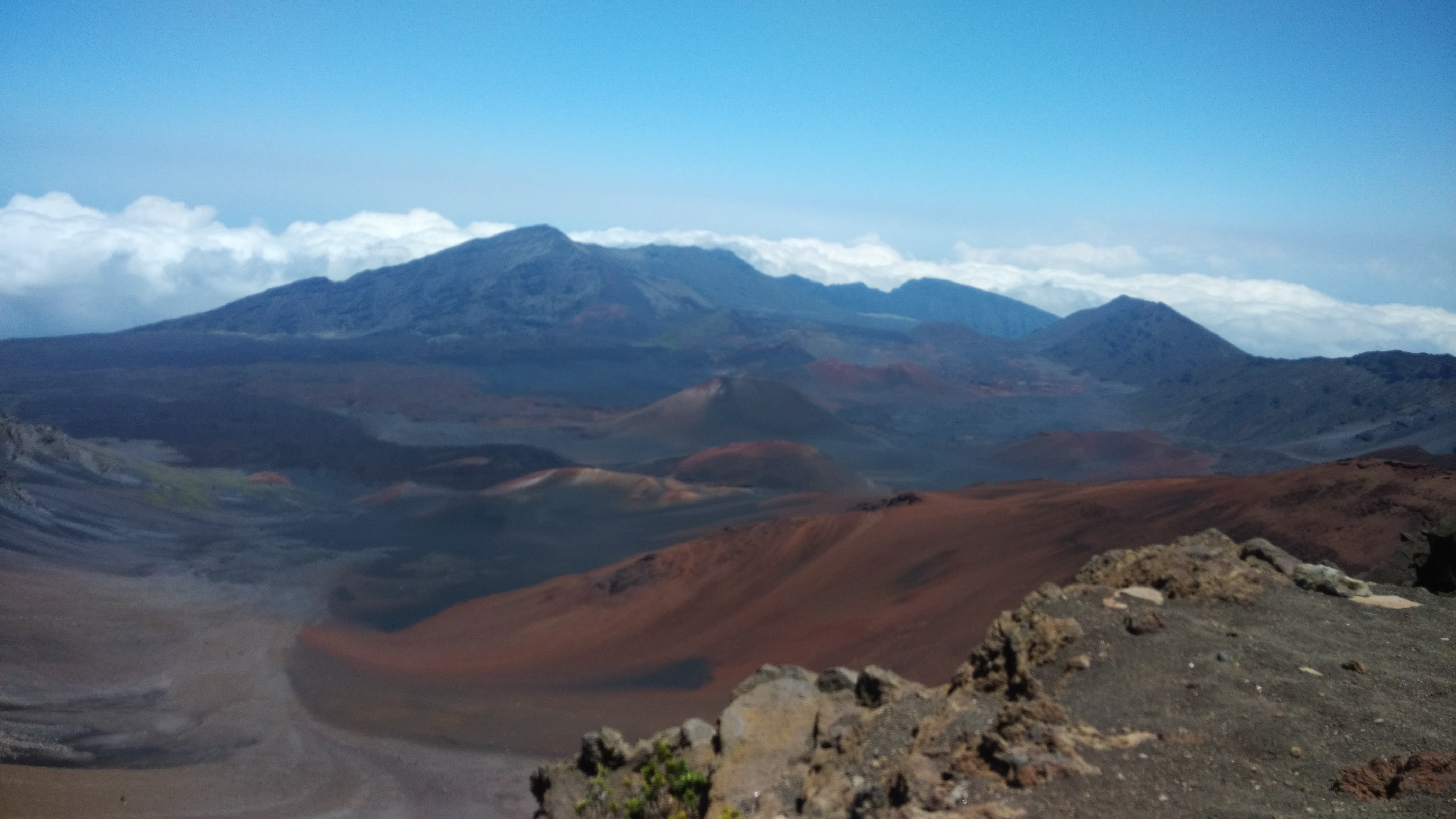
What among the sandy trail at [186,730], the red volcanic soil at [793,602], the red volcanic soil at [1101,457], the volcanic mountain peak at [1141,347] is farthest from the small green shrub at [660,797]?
the volcanic mountain peak at [1141,347]

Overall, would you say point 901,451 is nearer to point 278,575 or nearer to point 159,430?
point 278,575

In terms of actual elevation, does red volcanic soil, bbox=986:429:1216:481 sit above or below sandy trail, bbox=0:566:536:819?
above

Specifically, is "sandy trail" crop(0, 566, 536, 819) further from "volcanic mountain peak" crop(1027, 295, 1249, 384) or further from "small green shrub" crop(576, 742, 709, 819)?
"volcanic mountain peak" crop(1027, 295, 1249, 384)

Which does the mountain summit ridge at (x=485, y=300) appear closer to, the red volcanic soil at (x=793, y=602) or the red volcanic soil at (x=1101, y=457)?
the red volcanic soil at (x=1101, y=457)

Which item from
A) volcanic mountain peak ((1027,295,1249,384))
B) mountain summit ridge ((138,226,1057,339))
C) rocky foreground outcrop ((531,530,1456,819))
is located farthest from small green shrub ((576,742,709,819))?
mountain summit ridge ((138,226,1057,339))

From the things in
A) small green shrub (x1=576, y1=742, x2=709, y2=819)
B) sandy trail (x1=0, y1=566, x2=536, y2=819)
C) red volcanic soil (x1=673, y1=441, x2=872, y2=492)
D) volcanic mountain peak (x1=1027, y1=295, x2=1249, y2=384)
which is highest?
volcanic mountain peak (x1=1027, y1=295, x2=1249, y2=384)

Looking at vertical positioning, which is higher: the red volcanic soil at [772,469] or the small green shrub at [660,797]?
the small green shrub at [660,797]
